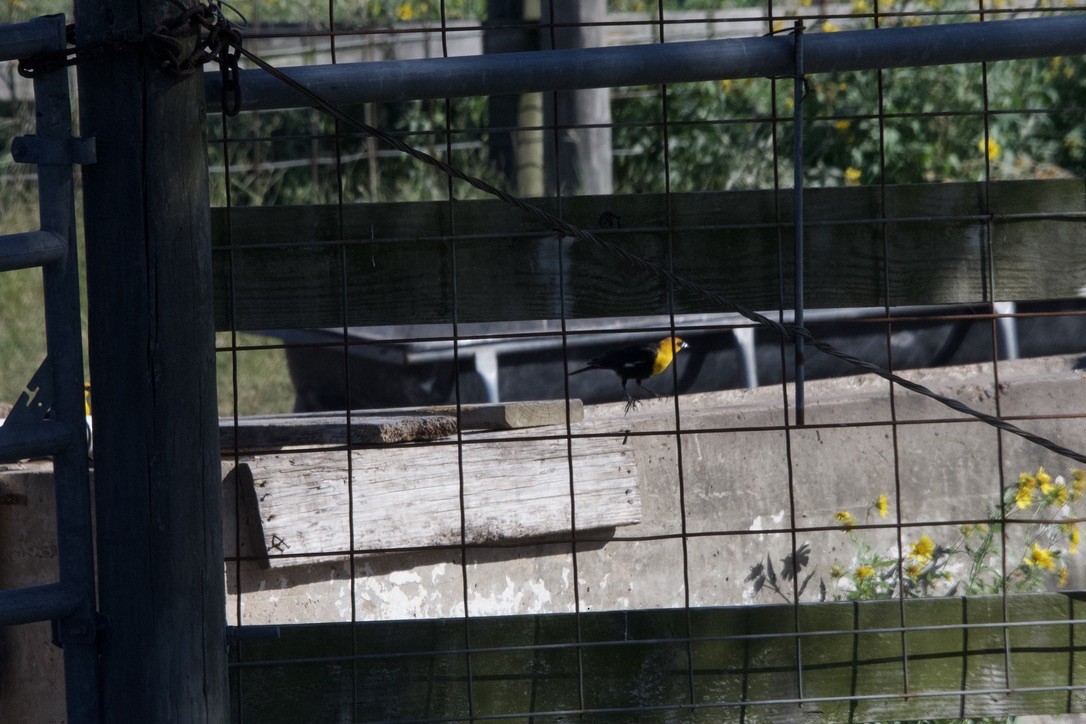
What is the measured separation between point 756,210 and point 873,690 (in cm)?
107

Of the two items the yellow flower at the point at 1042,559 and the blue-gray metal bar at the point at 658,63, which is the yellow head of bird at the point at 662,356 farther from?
the blue-gray metal bar at the point at 658,63

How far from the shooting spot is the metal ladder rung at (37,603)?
1587 millimetres

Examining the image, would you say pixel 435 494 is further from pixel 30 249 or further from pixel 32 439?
pixel 30 249

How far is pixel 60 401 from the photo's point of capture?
163 centimetres

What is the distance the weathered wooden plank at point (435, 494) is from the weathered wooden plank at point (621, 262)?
18.4 inches

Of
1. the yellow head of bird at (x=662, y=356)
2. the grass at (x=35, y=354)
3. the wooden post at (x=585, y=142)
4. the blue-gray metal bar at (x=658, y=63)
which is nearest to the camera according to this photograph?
the blue-gray metal bar at (x=658, y=63)

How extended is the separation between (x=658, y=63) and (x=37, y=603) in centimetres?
140

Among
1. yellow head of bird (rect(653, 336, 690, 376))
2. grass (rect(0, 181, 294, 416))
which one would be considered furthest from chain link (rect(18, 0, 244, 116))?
grass (rect(0, 181, 294, 416))

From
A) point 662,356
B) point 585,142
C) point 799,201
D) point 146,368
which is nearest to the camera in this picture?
point 146,368

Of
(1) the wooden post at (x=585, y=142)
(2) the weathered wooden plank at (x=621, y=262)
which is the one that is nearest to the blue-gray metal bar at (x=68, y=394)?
(2) the weathered wooden plank at (x=621, y=262)

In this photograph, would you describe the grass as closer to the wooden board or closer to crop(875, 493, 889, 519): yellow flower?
the wooden board

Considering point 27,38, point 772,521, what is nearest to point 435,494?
point 772,521

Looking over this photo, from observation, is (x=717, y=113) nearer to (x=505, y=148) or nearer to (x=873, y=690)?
(x=505, y=148)

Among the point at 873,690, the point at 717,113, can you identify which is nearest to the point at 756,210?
the point at 873,690
